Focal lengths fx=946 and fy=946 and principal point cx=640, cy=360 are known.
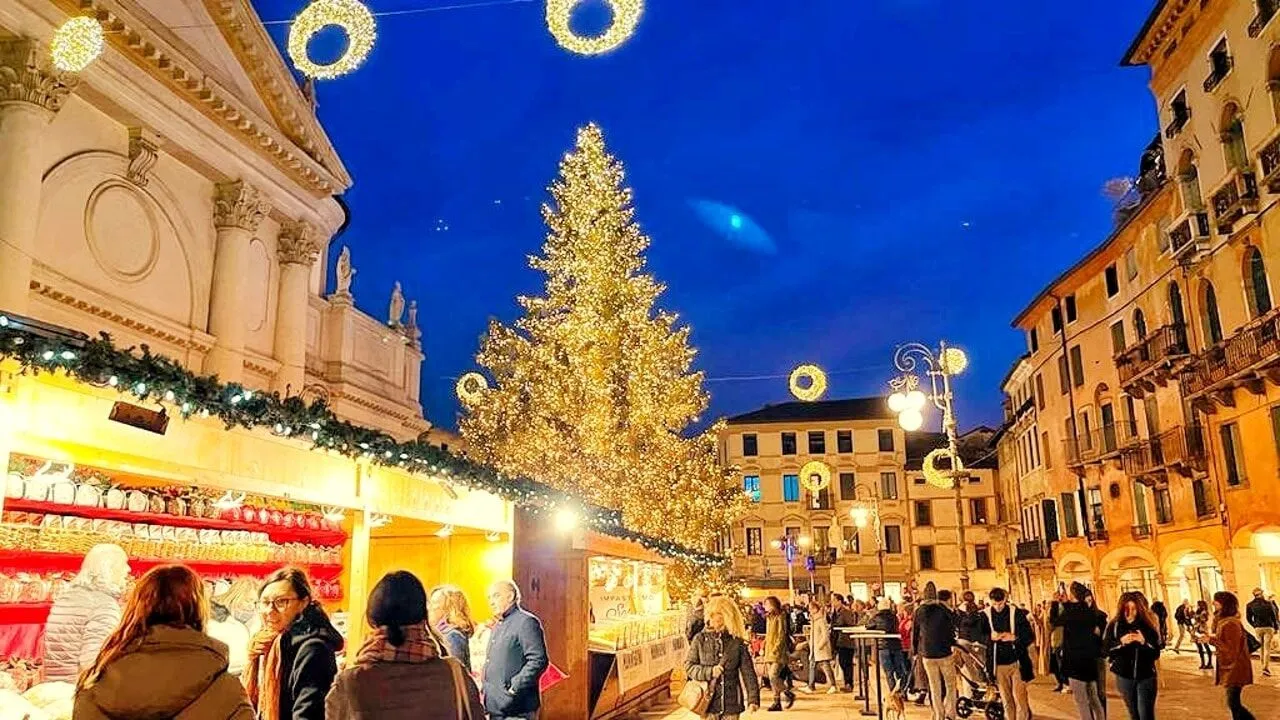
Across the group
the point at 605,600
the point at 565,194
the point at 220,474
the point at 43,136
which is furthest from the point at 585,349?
the point at 220,474

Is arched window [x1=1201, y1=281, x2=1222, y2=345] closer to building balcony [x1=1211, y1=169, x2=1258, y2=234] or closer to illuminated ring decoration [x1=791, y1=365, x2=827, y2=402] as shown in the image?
building balcony [x1=1211, y1=169, x2=1258, y2=234]

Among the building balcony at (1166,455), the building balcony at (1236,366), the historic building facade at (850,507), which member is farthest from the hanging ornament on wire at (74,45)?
the historic building facade at (850,507)

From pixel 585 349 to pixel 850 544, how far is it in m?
40.0

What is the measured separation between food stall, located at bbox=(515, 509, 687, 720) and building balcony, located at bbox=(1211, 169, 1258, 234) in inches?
694

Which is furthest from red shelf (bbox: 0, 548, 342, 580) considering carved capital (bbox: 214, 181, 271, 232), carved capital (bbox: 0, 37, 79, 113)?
carved capital (bbox: 214, 181, 271, 232)

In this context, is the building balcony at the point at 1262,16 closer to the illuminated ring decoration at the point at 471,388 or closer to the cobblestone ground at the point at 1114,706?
the cobblestone ground at the point at 1114,706

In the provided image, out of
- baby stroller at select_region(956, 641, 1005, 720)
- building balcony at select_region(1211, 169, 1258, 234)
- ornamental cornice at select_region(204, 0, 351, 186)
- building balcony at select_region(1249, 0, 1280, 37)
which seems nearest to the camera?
baby stroller at select_region(956, 641, 1005, 720)

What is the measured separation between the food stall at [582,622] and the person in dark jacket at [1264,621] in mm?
12924

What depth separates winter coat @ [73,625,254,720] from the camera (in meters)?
3.14

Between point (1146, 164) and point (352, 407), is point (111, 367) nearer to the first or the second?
point (352, 407)

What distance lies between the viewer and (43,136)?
14.2 meters

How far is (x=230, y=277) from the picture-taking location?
1902 cm

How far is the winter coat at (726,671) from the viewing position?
306 inches

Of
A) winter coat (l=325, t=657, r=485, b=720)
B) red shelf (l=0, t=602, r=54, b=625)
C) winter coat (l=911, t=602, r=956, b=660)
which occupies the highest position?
red shelf (l=0, t=602, r=54, b=625)
